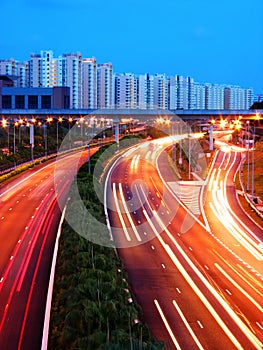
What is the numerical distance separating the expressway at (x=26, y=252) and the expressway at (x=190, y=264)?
3.52 metres

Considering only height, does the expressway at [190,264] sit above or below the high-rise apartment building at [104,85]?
below

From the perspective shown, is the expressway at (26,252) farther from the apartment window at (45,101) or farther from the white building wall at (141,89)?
the white building wall at (141,89)

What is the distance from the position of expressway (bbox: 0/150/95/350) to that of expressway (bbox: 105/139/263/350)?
352 centimetres

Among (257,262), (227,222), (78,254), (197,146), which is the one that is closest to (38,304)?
(78,254)

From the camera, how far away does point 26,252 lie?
81.1 ft

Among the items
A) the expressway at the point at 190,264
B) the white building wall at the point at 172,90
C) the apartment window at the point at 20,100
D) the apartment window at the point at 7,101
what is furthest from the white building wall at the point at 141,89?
the expressway at the point at 190,264

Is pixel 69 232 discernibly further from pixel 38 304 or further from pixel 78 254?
pixel 38 304

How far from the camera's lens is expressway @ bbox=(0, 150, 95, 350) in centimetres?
1620

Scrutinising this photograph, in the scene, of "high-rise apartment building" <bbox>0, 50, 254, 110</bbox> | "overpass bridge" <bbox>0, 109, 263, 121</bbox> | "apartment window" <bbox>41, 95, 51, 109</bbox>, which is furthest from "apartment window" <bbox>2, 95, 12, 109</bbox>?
"high-rise apartment building" <bbox>0, 50, 254, 110</bbox>

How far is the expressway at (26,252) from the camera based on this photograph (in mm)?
16203

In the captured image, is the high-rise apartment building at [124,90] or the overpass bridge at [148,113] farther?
the high-rise apartment building at [124,90]

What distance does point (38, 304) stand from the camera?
18.1 m

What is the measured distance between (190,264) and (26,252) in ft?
24.0

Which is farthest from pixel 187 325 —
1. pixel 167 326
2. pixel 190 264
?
pixel 190 264
